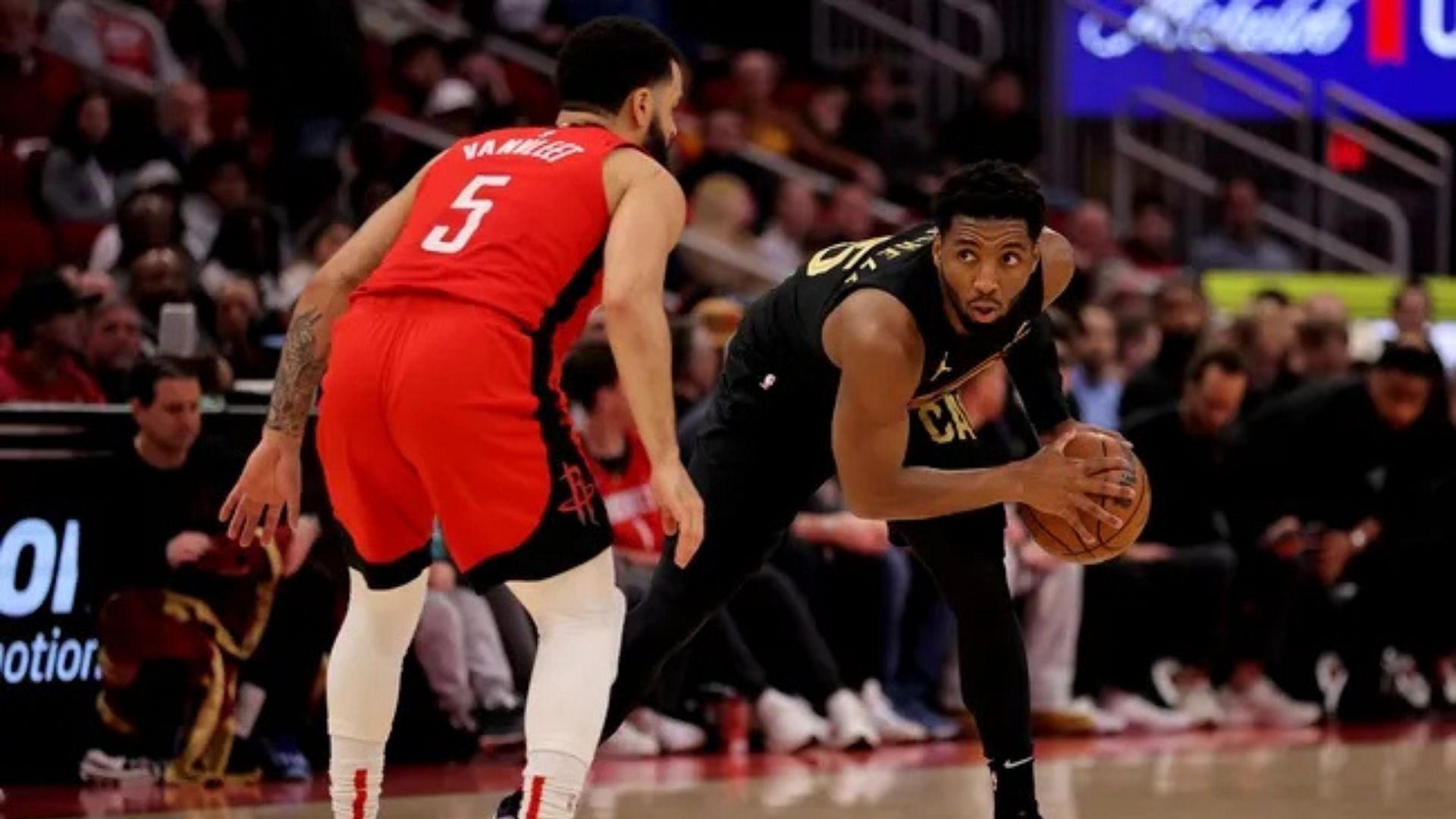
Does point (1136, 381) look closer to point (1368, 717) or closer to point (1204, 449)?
point (1204, 449)

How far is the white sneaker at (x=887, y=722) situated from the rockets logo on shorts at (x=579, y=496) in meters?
4.29

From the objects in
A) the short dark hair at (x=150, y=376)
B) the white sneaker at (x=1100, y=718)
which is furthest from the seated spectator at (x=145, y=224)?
the white sneaker at (x=1100, y=718)

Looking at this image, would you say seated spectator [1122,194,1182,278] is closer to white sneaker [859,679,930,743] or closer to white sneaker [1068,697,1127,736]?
white sneaker [1068,697,1127,736]

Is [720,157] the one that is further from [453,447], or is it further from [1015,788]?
[453,447]

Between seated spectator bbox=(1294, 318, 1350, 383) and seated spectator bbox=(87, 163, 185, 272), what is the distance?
4.87 metres

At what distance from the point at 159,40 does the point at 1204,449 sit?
5771mm

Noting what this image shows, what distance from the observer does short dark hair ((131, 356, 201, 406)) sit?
25.1ft

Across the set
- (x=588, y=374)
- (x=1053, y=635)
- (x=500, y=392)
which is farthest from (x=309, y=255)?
(x=500, y=392)

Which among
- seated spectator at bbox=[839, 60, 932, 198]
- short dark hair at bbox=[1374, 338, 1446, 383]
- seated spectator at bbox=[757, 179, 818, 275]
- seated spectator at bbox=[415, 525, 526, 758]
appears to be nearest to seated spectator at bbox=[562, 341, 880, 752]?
seated spectator at bbox=[415, 525, 526, 758]

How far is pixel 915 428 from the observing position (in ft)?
19.7

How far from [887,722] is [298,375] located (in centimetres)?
430

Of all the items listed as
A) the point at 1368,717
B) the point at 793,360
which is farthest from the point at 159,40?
the point at 793,360

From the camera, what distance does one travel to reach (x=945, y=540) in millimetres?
5949

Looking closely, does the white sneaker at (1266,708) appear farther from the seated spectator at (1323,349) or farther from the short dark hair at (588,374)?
the short dark hair at (588,374)
